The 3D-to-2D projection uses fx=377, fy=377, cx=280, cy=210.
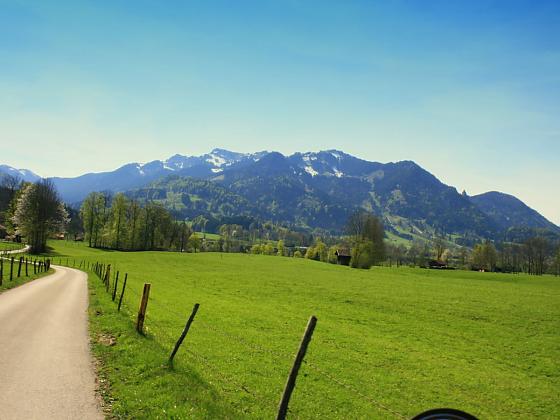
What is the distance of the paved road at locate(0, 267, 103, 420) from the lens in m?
12.2

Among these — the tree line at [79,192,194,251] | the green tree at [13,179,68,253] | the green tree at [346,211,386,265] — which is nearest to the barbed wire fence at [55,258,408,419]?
the green tree at [13,179,68,253]

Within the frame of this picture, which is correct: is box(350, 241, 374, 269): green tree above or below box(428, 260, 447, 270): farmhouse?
above

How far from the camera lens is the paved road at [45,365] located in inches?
482

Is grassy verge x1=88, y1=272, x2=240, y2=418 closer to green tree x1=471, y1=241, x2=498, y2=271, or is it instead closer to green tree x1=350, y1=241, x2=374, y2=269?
green tree x1=350, y1=241, x2=374, y2=269

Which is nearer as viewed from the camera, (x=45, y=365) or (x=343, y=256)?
(x=45, y=365)

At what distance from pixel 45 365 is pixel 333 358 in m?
16.1

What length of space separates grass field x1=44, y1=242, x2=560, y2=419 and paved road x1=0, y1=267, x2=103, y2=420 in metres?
0.96

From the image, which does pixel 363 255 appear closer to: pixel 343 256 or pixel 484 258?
pixel 343 256

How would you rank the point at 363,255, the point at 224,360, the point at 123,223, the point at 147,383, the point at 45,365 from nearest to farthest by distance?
the point at 147,383 < the point at 45,365 < the point at 224,360 < the point at 363,255 < the point at 123,223

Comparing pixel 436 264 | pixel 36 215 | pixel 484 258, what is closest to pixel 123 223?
pixel 36 215

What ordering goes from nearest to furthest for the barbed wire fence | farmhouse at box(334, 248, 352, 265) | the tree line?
the barbed wire fence < the tree line < farmhouse at box(334, 248, 352, 265)

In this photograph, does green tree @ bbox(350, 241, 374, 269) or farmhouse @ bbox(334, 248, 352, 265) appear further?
farmhouse @ bbox(334, 248, 352, 265)

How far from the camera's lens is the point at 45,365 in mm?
16422

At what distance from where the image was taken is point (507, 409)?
18.8 meters
